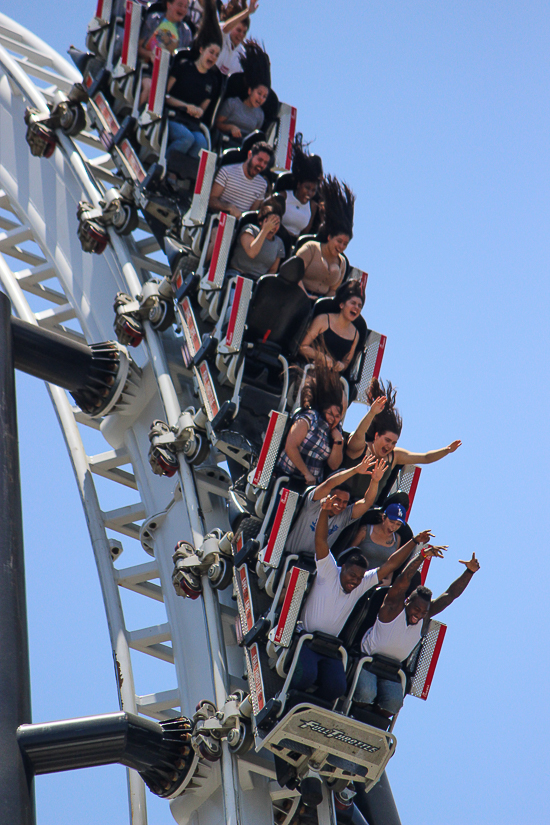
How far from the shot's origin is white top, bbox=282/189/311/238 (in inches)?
447

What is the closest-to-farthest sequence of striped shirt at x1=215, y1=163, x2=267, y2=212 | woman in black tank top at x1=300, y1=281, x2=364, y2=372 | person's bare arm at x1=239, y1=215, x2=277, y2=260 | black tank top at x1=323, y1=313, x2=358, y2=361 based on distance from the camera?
1. woman in black tank top at x1=300, y1=281, x2=364, y2=372
2. black tank top at x1=323, y1=313, x2=358, y2=361
3. person's bare arm at x1=239, y1=215, x2=277, y2=260
4. striped shirt at x1=215, y1=163, x2=267, y2=212

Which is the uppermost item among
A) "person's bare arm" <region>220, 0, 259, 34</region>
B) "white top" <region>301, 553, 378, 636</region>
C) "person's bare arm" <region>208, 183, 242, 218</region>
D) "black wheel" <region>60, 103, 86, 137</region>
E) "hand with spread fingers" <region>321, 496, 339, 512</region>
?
Result: "person's bare arm" <region>220, 0, 259, 34</region>

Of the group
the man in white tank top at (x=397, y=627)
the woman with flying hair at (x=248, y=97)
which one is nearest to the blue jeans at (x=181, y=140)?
the woman with flying hair at (x=248, y=97)

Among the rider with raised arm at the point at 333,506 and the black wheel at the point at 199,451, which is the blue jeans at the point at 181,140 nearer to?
the black wheel at the point at 199,451

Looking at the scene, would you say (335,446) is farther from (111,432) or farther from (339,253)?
(111,432)

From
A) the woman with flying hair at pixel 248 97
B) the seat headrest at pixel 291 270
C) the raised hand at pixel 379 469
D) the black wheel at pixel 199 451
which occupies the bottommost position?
the raised hand at pixel 379 469

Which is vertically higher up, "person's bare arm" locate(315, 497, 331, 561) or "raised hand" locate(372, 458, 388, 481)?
"raised hand" locate(372, 458, 388, 481)

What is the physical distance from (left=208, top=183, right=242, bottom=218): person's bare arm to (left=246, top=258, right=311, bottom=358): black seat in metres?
1.25

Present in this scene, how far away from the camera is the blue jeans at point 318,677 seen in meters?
7.96

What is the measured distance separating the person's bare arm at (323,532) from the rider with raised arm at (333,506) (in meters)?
0.04

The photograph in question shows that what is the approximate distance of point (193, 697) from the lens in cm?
968

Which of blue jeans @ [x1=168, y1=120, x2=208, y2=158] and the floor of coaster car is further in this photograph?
blue jeans @ [x1=168, y1=120, x2=208, y2=158]

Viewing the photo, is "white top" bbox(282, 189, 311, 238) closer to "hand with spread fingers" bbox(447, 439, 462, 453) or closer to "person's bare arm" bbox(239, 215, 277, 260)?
"person's bare arm" bbox(239, 215, 277, 260)

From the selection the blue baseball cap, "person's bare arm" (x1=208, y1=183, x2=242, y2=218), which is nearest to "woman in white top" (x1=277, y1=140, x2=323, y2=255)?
"person's bare arm" (x1=208, y1=183, x2=242, y2=218)
